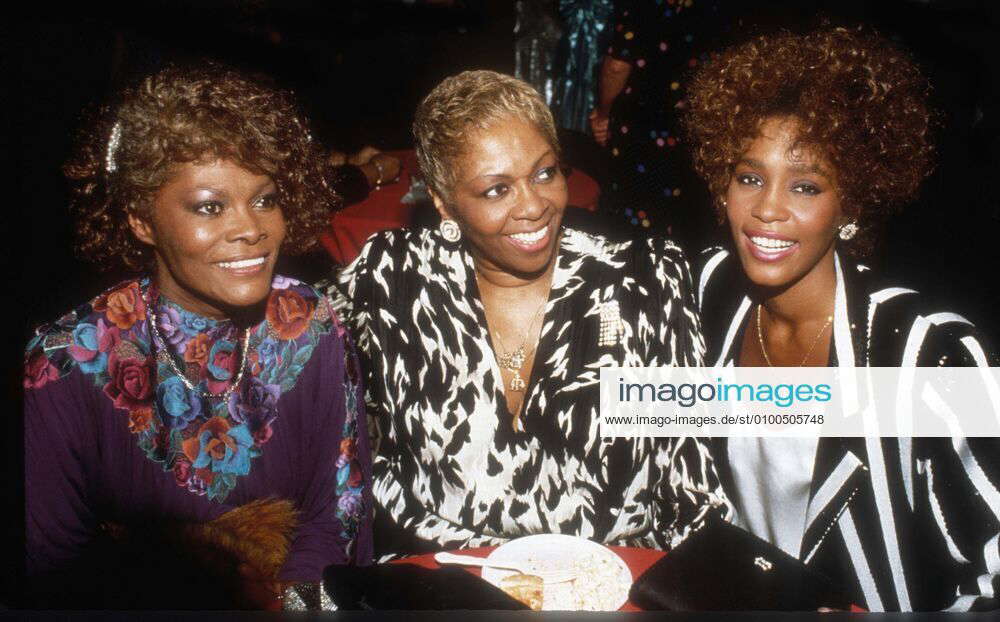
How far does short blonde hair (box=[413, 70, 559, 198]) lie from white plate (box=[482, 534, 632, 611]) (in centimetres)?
72

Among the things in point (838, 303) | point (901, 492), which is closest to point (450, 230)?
point (838, 303)

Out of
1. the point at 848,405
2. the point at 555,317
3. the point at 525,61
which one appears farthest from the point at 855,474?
the point at 525,61

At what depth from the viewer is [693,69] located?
163 cm

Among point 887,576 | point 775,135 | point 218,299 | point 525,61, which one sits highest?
point 525,61

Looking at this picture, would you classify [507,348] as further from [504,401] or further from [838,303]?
[838,303]

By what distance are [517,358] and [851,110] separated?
0.80 m

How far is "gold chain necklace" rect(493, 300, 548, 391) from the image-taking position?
1530 mm

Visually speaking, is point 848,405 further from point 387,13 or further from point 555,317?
point 387,13

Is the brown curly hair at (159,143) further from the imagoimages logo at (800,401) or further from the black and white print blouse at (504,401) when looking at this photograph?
the imagoimages logo at (800,401)

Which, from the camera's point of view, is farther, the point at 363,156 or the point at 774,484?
the point at 363,156

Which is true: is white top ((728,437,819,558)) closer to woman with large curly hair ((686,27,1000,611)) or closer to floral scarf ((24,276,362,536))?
woman with large curly hair ((686,27,1000,611))

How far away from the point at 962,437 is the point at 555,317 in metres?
0.76

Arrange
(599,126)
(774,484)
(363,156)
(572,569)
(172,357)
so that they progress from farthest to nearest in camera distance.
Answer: (599,126), (363,156), (774,484), (172,357), (572,569)

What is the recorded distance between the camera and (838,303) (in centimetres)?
140
